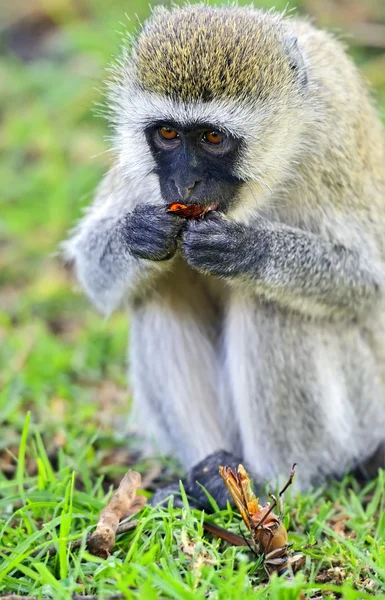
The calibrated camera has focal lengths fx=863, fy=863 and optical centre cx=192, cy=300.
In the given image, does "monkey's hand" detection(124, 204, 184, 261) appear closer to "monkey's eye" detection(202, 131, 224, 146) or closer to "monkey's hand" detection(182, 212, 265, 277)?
"monkey's hand" detection(182, 212, 265, 277)

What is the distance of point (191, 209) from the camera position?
4.55 metres

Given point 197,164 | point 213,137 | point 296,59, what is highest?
point 296,59

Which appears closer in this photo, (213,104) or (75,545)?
(75,545)

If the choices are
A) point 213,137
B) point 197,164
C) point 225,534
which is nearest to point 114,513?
point 225,534

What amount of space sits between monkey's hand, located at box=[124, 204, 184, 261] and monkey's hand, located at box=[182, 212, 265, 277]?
106mm

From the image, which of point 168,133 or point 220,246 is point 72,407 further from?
point 168,133

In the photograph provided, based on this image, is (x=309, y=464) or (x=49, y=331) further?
(x=49, y=331)

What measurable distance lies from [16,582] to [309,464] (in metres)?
2.13

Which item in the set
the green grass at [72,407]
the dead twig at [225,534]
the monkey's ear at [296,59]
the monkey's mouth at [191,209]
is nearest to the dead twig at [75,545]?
the green grass at [72,407]

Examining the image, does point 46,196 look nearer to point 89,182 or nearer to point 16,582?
point 89,182

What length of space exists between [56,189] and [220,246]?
16.6 feet

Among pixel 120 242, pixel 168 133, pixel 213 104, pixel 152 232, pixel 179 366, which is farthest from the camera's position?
pixel 179 366

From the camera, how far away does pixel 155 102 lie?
4.63 m

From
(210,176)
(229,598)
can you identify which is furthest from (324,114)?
(229,598)
